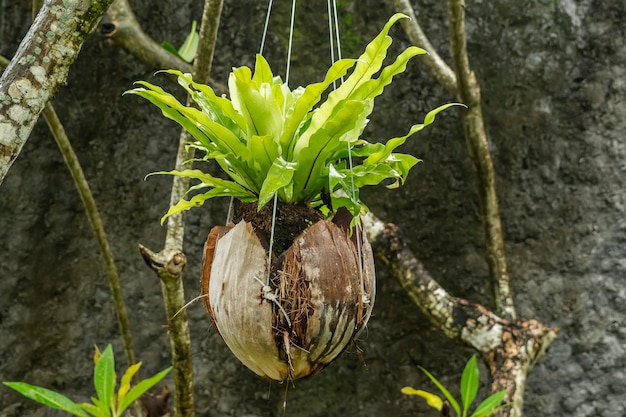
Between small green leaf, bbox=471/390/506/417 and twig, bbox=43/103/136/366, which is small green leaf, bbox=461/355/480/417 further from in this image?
twig, bbox=43/103/136/366

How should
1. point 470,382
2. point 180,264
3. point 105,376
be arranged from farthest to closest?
point 470,382, point 105,376, point 180,264

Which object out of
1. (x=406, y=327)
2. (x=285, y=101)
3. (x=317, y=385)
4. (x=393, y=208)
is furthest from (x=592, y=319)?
(x=285, y=101)

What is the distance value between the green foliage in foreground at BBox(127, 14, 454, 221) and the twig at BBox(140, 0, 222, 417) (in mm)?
510

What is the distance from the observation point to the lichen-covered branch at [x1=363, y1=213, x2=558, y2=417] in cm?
176

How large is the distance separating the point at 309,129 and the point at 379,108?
1380 millimetres

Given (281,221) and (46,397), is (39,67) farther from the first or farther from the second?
(46,397)

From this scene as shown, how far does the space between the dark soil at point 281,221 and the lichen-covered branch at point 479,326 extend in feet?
3.13

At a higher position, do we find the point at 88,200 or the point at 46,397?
the point at 88,200

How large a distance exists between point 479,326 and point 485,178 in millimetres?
459

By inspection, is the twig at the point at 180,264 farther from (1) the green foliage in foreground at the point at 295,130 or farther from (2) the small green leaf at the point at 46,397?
(1) the green foliage in foreground at the point at 295,130

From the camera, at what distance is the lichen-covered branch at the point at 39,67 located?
0.87 m

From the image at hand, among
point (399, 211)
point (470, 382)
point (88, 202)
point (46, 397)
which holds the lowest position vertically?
point (470, 382)

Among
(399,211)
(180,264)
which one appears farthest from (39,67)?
(399,211)

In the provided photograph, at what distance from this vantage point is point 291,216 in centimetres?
93
